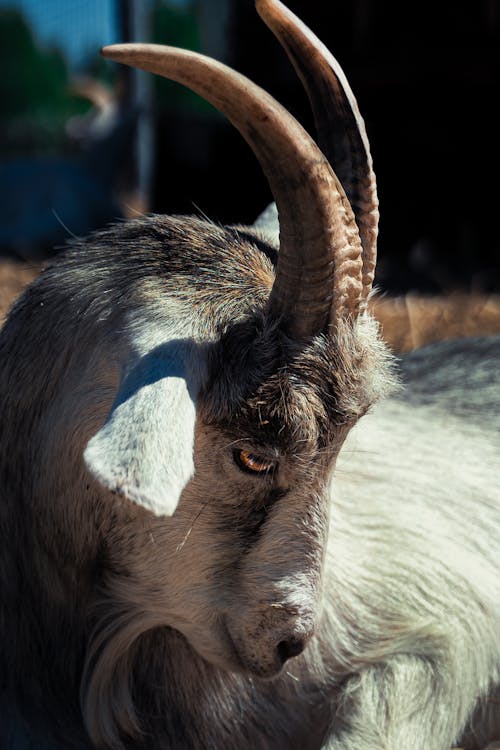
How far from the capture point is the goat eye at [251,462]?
6.84ft

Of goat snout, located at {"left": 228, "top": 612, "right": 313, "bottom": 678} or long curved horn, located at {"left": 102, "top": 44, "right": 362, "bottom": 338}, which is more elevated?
long curved horn, located at {"left": 102, "top": 44, "right": 362, "bottom": 338}

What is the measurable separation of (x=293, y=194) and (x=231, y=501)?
645 millimetres

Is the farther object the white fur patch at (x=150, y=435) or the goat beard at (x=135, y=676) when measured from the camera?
the goat beard at (x=135, y=676)

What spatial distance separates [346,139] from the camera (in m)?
2.30

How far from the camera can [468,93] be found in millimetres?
7953

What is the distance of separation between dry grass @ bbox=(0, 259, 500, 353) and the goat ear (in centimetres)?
281

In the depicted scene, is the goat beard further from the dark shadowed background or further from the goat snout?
the dark shadowed background

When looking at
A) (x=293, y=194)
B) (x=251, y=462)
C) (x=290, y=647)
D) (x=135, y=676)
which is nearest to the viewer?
(x=293, y=194)

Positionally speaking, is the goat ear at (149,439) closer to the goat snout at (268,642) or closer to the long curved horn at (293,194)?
the long curved horn at (293,194)

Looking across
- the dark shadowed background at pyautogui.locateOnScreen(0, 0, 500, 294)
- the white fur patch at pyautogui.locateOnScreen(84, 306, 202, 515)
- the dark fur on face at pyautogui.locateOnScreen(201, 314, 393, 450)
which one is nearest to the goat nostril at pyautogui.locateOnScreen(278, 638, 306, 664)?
the dark fur on face at pyautogui.locateOnScreen(201, 314, 393, 450)

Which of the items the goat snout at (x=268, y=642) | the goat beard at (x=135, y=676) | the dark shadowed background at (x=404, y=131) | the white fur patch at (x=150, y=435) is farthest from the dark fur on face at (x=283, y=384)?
the dark shadowed background at (x=404, y=131)

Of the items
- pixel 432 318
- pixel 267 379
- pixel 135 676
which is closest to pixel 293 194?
pixel 267 379

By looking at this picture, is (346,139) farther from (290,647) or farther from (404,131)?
(404,131)

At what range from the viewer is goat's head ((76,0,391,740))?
6.35 feet
